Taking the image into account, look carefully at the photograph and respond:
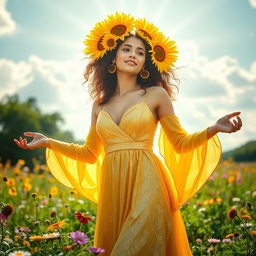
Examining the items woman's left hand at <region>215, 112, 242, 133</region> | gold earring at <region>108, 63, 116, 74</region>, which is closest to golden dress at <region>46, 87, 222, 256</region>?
woman's left hand at <region>215, 112, 242, 133</region>

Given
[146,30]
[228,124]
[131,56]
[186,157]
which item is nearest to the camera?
[228,124]

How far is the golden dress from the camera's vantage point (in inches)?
94.3

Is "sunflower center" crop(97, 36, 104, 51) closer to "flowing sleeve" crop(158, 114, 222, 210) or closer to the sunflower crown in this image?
the sunflower crown

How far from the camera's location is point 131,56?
295 centimetres

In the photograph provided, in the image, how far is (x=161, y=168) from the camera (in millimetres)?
2705

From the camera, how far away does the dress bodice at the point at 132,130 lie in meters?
2.64

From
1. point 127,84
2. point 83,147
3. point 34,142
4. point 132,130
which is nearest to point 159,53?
point 127,84

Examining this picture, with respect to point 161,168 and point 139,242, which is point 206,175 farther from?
point 139,242

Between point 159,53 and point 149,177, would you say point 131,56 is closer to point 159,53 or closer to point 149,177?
point 159,53

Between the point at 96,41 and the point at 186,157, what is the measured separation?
1.35m

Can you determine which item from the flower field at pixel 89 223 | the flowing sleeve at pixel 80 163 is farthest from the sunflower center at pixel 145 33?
the flower field at pixel 89 223

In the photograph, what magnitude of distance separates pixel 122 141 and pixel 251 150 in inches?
754

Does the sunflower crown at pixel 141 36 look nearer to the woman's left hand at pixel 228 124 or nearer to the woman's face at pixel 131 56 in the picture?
the woman's face at pixel 131 56

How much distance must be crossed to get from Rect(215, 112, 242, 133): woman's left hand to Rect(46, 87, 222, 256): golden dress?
14 cm
